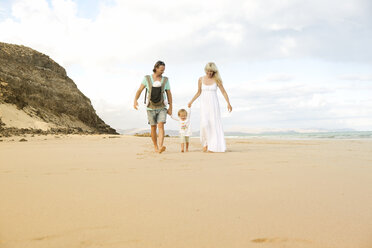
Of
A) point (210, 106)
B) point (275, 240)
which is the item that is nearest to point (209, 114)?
point (210, 106)

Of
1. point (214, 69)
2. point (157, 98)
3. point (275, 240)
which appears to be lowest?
point (275, 240)

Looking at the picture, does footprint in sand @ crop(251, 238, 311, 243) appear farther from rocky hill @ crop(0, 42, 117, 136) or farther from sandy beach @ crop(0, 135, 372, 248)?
rocky hill @ crop(0, 42, 117, 136)

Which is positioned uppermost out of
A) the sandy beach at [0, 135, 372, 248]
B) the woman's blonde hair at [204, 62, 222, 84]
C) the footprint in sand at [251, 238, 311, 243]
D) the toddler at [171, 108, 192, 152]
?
the woman's blonde hair at [204, 62, 222, 84]

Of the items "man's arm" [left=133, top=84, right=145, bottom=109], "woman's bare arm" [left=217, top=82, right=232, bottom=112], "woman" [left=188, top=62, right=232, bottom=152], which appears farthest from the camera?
"woman's bare arm" [left=217, top=82, right=232, bottom=112]

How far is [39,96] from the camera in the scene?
24344 millimetres

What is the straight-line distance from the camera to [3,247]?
1.57 metres

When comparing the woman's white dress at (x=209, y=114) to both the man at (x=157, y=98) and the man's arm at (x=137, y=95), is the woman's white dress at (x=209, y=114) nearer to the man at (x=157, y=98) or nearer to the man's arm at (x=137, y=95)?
the man at (x=157, y=98)

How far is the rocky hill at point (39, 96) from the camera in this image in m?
19.0

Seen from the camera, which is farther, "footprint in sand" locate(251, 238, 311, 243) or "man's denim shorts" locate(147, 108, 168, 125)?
"man's denim shorts" locate(147, 108, 168, 125)

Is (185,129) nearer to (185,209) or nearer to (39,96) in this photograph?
(185,209)

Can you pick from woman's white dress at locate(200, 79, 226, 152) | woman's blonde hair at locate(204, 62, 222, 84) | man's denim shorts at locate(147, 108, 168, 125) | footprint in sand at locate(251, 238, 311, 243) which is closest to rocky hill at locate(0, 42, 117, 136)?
man's denim shorts at locate(147, 108, 168, 125)

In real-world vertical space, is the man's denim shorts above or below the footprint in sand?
above

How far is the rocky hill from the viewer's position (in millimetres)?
19047

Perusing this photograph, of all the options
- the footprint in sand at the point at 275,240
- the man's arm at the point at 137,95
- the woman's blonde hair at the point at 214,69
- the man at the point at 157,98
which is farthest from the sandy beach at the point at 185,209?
the woman's blonde hair at the point at 214,69
